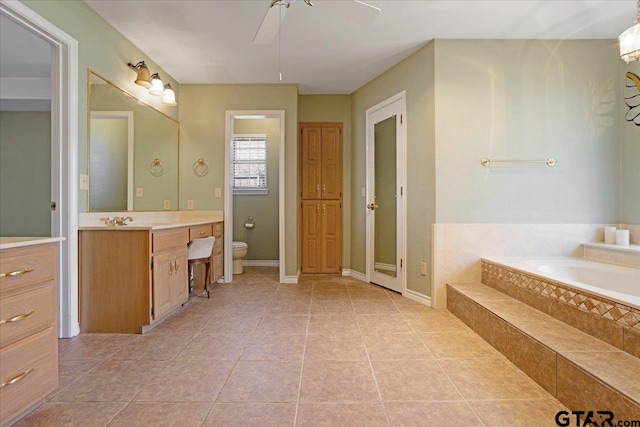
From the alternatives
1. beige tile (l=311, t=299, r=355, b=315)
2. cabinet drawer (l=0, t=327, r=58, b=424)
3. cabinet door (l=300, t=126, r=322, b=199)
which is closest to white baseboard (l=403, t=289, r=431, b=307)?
beige tile (l=311, t=299, r=355, b=315)

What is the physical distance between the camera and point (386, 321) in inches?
103

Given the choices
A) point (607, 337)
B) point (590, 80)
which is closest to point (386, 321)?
point (607, 337)

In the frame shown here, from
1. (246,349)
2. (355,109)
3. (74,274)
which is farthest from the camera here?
(355,109)

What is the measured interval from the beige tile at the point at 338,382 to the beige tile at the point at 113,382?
0.88m

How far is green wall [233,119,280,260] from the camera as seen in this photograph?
17.0 feet

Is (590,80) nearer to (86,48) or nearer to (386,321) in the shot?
(386,321)

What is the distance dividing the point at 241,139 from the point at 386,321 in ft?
12.7

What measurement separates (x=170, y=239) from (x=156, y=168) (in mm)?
1279

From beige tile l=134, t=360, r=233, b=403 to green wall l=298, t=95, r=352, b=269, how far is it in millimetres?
→ 2827

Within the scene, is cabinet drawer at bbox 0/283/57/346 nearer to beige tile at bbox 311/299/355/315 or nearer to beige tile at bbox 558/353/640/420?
beige tile at bbox 311/299/355/315

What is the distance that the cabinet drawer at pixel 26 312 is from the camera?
1234mm

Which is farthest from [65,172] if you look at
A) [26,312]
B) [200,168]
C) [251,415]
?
[251,415]

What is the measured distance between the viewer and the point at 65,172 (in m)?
2.27

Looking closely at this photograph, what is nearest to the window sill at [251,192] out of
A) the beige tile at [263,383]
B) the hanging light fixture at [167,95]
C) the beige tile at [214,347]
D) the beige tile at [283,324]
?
the hanging light fixture at [167,95]
